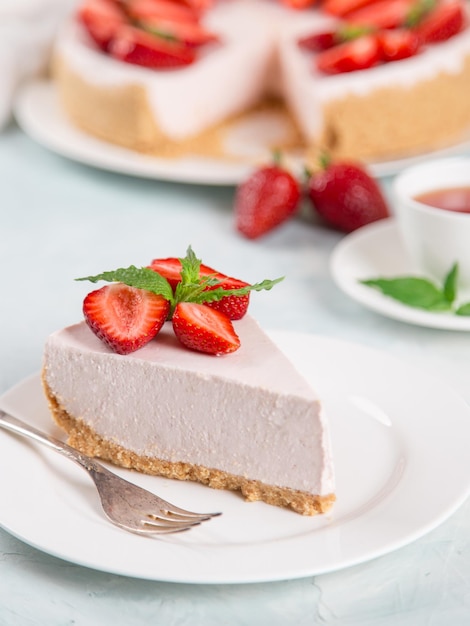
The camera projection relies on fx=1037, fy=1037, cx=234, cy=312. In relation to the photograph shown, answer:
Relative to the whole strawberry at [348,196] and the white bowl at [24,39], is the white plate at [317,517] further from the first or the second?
the white bowl at [24,39]

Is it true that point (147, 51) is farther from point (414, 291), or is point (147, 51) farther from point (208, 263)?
point (414, 291)

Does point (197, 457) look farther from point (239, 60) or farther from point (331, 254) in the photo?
point (239, 60)

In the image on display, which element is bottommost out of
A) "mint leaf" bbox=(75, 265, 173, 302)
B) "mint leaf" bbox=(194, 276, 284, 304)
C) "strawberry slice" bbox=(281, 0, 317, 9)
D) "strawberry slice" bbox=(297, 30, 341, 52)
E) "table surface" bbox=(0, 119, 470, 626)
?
"table surface" bbox=(0, 119, 470, 626)

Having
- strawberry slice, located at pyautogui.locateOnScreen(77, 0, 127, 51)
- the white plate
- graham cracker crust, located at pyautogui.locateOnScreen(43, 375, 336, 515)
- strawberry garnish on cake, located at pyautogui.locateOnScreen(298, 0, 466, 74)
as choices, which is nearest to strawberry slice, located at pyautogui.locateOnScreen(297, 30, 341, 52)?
strawberry garnish on cake, located at pyautogui.locateOnScreen(298, 0, 466, 74)

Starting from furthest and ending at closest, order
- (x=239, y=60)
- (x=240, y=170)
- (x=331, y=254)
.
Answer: (x=239, y=60) → (x=240, y=170) → (x=331, y=254)

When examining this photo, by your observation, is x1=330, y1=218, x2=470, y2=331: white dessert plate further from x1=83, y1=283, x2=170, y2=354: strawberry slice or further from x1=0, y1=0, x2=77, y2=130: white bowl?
x1=0, y1=0, x2=77, y2=130: white bowl

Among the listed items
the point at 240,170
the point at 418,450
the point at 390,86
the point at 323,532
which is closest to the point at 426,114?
the point at 390,86
